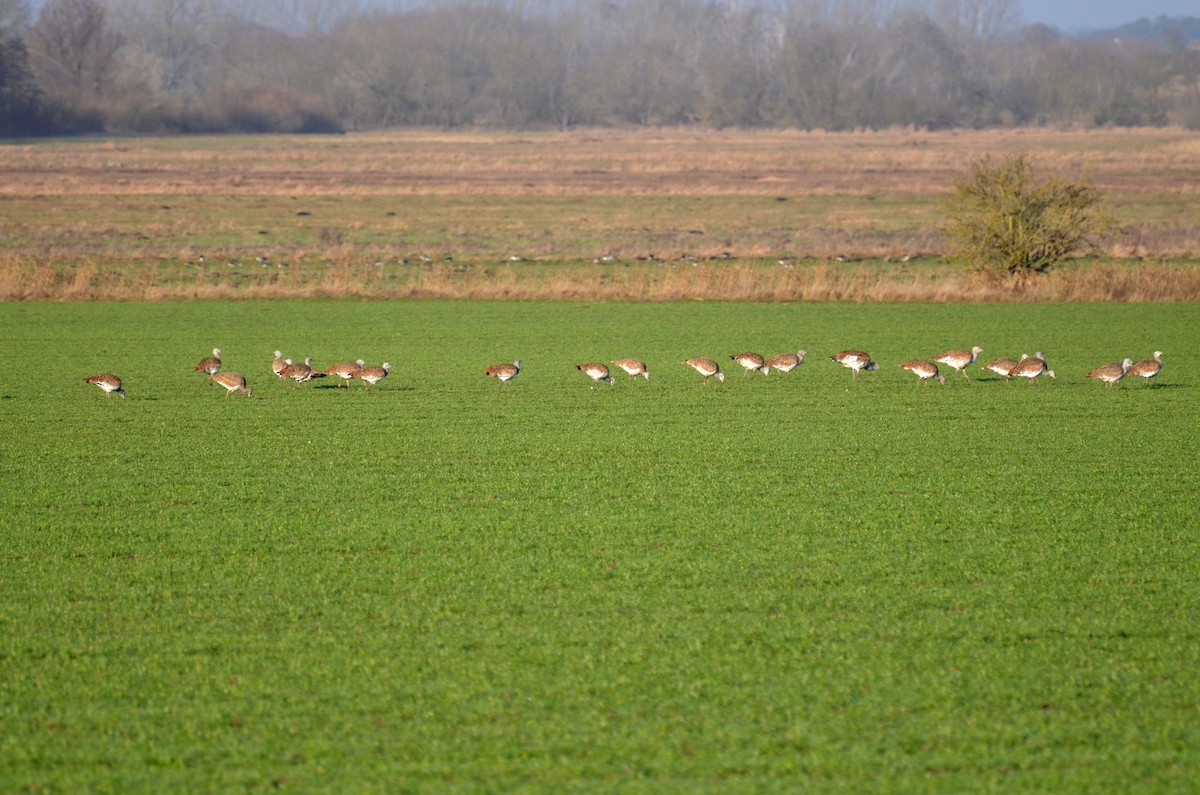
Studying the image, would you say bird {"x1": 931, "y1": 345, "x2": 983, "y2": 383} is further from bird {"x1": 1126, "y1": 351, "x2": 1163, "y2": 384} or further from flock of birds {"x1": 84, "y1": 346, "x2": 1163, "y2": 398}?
bird {"x1": 1126, "y1": 351, "x2": 1163, "y2": 384}

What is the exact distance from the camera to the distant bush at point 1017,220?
3456 cm

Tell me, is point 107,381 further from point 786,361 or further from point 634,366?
point 786,361

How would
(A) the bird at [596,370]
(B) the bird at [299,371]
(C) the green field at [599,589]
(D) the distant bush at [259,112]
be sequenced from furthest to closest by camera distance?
(D) the distant bush at [259,112] < (A) the bird at [596,370] < (B) the bird at [299,371] < (C) the green field at [599,589]

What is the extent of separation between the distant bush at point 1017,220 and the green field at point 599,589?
14293mm

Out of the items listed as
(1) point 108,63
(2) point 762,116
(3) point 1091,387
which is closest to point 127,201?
(3) point 1091,387

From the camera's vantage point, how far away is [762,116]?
163875mm

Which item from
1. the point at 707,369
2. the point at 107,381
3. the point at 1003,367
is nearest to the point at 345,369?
the point at 107,381

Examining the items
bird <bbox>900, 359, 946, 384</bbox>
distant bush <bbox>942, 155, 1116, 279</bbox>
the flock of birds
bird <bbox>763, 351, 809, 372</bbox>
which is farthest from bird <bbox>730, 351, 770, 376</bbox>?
distant bush <bbox>942, 155, 1116, 279</bbox>

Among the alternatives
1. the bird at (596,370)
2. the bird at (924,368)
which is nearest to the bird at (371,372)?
the bird at (596,370)

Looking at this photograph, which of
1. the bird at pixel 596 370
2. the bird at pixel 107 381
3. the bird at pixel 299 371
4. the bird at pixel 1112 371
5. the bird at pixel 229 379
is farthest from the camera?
the bird at pixel 596 370

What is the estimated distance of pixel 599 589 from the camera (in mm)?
10695

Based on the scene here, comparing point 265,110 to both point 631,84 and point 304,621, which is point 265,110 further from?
point 304,621

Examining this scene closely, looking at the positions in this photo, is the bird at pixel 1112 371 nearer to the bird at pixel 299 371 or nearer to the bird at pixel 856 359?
the bird at pixel 856 359

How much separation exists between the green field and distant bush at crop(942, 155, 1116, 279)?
46.9ft
